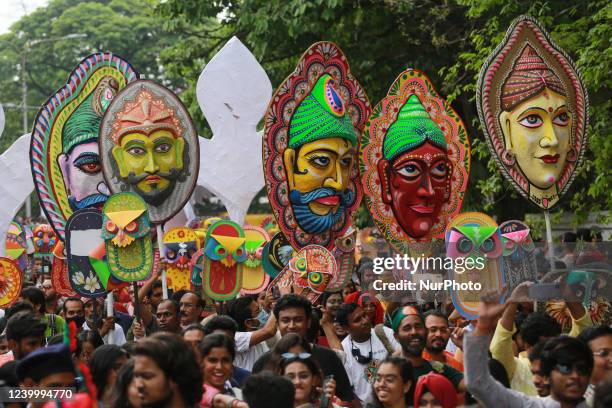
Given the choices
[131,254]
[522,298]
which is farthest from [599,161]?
[522,298]

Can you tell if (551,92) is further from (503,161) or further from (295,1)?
(295,1)

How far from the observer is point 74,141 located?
38.1 feet

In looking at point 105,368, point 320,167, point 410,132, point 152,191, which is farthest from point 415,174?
point 105,368

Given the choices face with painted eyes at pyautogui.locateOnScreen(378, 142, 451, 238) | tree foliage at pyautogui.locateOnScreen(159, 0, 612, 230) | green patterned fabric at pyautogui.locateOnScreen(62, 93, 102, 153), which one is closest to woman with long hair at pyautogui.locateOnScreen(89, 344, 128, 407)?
face with painted eyes at pyautogui.locateOnScreen(378, 142, 451, 238)

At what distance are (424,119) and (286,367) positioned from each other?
5046 mm

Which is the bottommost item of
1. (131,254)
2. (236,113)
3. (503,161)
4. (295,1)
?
(131,254)

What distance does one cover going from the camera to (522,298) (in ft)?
21.1

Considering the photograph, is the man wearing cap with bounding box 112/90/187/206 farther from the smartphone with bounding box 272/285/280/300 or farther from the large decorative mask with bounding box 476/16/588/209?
the large decorative mask with bounding box 476/16/588/209

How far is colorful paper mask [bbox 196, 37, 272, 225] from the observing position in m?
12.9

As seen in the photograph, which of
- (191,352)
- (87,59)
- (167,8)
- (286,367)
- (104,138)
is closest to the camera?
(191,352)

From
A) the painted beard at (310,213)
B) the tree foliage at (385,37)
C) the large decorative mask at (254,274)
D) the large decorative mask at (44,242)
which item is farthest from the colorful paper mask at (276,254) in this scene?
the large decorative mask at (44,242)

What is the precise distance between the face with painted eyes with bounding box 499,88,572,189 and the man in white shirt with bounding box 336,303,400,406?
7.48 feet

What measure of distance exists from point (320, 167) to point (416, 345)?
12.1ft

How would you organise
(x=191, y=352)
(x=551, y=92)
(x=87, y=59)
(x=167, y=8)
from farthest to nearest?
1. (x=167, y=8)
2. (x=87, y=59)
3. (x=551, y=92)
4. (x=191, y=352)
